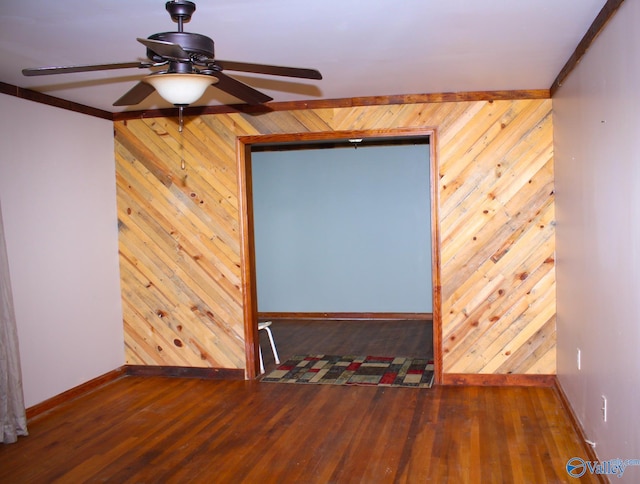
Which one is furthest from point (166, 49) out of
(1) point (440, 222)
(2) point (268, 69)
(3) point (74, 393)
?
(3) point (74, 393)

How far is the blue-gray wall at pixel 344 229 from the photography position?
763 centimetres

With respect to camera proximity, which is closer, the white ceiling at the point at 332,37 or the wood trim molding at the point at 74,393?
the white ceiling at the point at 332,37

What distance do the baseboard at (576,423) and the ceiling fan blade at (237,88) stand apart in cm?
247

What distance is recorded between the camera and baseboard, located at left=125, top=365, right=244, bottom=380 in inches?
206

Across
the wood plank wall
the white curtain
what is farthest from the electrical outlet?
the white curtain

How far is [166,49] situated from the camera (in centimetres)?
220

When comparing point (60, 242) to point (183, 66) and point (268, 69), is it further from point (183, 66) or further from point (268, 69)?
point (268, 69)

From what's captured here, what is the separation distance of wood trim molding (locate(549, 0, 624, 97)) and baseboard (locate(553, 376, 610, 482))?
2.13 m

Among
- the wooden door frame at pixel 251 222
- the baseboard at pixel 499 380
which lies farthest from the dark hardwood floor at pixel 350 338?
the baseboard at pixel 499 380

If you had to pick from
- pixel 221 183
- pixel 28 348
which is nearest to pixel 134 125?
pixel 221 183

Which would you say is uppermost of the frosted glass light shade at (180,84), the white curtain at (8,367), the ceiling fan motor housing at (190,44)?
the ceiling fan motor housing at (190,44)

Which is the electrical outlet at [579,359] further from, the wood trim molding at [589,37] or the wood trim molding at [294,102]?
the wood trim molding at [294,102]

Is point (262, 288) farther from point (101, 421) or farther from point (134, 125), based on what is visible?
point (101, 421)

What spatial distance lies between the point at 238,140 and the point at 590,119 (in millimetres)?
2825
